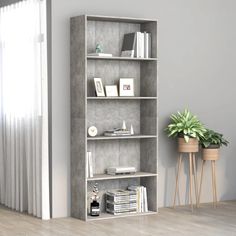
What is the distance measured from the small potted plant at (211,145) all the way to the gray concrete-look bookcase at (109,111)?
65 cm

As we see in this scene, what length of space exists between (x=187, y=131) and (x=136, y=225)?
51.0 inches

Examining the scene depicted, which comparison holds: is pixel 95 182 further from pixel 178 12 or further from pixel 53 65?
pixel 178 12

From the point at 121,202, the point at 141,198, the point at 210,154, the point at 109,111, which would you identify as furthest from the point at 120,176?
the point at 210,154

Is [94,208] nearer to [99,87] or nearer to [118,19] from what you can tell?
[99,87]

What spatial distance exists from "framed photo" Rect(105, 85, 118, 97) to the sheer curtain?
68 cm

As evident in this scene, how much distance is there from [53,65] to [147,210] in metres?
1.92

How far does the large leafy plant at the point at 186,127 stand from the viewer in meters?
7.41

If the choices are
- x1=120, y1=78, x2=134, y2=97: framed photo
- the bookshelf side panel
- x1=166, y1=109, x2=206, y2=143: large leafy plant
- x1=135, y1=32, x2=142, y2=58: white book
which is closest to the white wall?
the bookshelf side panel

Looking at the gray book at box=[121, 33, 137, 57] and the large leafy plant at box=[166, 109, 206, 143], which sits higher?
the gray book at box=[121, 33, 137, 57]

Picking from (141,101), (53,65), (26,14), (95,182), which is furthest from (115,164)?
(26,14)

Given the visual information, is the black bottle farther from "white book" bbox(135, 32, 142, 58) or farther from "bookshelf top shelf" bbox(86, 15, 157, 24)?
"bookshelf top shelf" bbox(86, 15, 157, 24)

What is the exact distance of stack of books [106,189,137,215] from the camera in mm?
7152

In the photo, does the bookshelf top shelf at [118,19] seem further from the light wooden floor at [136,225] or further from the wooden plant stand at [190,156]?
the light wooden floor at [136,225]

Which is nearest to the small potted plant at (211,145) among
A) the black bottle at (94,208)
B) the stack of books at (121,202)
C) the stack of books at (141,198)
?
the stack of books at (141,198)
